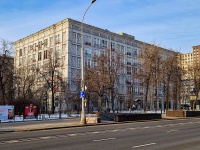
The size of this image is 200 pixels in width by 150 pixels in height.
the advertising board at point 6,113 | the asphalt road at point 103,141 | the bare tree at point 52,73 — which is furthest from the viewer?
the bare tree at point 52,73

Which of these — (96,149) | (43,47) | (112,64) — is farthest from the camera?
(43,47)

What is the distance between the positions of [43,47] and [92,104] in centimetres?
2320

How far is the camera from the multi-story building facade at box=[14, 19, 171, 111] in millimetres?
76000

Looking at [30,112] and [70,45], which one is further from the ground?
[70,45]

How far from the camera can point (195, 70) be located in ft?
184

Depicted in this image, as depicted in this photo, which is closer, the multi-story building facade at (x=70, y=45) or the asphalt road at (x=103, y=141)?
the asphalt road at (x=103, y=141)

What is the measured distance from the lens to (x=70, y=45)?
76.1m

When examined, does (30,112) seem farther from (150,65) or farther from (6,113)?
(150,65)

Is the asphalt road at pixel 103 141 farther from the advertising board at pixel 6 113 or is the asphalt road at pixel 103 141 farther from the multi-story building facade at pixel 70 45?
the multi-story building facade at pixel 70 45

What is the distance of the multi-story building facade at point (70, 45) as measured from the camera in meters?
76.0

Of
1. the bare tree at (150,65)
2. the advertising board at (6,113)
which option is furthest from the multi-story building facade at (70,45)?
the advertising board at (6,113)

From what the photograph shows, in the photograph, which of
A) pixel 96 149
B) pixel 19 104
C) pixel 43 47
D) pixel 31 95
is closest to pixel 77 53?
pixel 43 47

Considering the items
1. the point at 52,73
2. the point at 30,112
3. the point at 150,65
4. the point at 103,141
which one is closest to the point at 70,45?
the point at 52,73

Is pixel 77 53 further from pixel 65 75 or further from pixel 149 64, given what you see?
A: pixel 149 64
